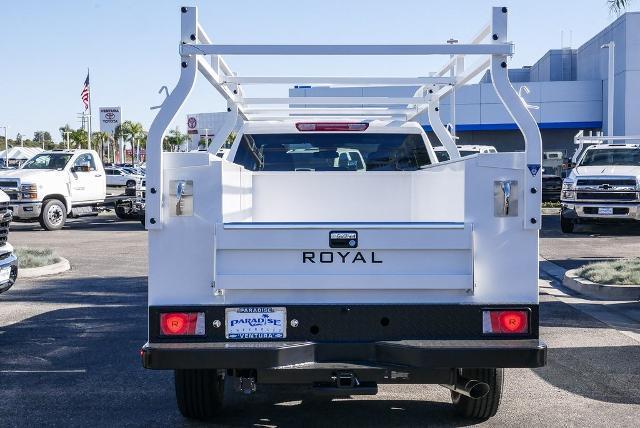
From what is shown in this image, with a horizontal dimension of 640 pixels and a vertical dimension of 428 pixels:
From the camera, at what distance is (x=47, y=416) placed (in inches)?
247

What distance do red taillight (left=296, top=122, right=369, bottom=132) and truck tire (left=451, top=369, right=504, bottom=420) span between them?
10.2 feet

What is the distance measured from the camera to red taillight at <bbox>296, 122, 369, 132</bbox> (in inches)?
339

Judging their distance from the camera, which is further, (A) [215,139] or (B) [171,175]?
(A) [215,139]

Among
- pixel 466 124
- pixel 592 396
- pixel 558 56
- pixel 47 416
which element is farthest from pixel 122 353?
pixel 558 56

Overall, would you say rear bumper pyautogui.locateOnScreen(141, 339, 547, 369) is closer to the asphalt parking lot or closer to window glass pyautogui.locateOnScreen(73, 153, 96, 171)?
the asphalt parking lot

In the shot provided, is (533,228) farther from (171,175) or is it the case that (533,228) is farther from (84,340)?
(84,340)

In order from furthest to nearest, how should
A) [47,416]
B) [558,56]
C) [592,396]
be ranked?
[558,56] < [592,396] < [47,416]

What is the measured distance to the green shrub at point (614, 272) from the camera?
→ 12.2 metres

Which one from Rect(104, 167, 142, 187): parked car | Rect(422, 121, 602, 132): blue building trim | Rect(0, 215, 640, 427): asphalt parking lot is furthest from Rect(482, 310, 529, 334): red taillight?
Rect(422, 121, 602, 132): blue building trim

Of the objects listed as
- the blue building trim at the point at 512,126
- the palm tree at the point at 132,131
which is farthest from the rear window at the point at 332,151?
the palm tree at the point at 132,131

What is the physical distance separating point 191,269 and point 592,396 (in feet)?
11.1

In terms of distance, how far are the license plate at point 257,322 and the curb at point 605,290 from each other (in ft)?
25.1

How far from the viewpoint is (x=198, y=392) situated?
5867mm

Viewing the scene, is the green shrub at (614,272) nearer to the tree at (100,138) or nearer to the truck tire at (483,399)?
the truck tire at (483,399)
